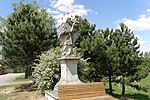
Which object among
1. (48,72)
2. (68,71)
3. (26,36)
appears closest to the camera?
(68,71)

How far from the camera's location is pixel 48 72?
11008 millimetres

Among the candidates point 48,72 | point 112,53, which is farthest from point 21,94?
point 112,53

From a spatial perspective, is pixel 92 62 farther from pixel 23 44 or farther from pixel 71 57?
pixel 71 57

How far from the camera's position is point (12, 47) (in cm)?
1545

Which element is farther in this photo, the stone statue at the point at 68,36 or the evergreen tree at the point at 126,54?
the evergreen tree at the point at 126,54

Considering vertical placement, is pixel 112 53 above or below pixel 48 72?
above

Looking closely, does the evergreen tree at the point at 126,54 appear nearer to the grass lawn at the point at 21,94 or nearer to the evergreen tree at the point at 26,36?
the evergreen tree at the point at 26,36

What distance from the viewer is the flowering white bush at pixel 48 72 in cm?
1096

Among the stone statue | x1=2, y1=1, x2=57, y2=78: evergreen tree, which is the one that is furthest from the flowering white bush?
x1=2, y1=1, x2=57, y2=78: evergreen tree

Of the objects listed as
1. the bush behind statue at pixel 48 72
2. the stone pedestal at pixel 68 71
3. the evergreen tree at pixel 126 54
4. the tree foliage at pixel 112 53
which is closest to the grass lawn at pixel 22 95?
the bush behind statue at pixel 48 72

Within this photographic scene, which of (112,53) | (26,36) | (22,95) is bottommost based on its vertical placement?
(22,95)

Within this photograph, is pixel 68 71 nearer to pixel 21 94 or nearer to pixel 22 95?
pixel 22 95

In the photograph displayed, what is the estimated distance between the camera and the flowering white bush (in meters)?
11.0

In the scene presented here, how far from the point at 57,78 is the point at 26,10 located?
7610 millimetres
